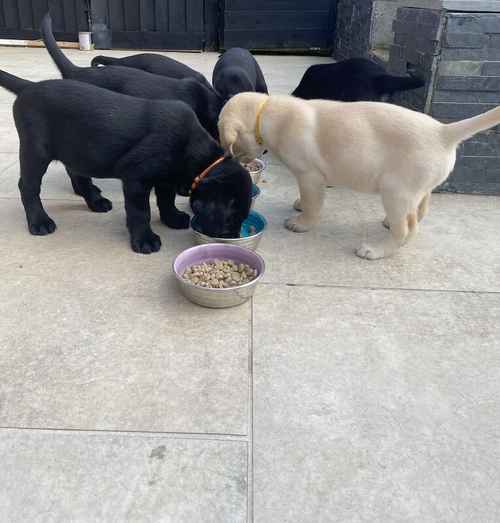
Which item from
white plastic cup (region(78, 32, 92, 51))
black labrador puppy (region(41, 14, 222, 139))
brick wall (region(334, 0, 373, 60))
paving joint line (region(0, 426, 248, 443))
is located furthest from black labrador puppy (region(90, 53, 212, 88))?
white plastic cup (region(78, 32, 92, 51))

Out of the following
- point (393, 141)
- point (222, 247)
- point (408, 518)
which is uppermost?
point (393, 141)

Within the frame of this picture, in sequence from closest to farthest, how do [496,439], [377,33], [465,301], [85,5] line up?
1. [496,439]
2. [465,301]
3. [377,33]
4. [85,5]

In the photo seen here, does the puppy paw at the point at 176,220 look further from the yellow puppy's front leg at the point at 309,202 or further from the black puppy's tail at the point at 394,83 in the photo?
the black puppy's tail at the point at 394,83

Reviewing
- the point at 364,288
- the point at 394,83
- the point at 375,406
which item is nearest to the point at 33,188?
the point at 364,288

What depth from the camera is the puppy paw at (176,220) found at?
3.51 metres

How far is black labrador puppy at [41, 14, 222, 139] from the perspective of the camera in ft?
12.4

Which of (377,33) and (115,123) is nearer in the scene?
(115,123)

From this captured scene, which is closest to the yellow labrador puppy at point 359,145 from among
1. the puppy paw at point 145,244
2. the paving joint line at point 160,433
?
the puppy paw at point 145,244

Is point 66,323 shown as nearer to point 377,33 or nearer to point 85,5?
point 377,33

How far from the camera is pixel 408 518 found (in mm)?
1650

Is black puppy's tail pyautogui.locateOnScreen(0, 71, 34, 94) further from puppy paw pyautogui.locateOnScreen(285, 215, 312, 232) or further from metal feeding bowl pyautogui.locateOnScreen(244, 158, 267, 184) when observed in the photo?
puppy paw pyautogui.locateOnScreen(285, 215, 312, 232)

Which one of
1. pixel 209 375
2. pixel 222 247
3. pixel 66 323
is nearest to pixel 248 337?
pixel 209 375

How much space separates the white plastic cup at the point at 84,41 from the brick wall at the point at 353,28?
188 inches

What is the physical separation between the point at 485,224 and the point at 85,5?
9.38 m
